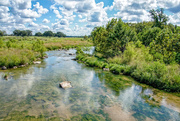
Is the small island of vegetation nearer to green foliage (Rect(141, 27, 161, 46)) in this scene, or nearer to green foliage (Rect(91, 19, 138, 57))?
green foliage (Rect(91, 19, 138, 57))

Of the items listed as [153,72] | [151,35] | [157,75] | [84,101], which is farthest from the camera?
[151,35]

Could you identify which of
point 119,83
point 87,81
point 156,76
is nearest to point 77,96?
point 87,81

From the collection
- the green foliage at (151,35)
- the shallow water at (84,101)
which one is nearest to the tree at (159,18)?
the green foliage at (151,35)

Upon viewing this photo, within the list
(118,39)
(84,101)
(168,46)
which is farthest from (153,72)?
(118,39)

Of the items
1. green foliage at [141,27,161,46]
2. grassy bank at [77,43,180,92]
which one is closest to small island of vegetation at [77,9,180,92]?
grassy bank at [77,43,180,92]

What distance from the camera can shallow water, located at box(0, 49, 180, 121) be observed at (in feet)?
29.0

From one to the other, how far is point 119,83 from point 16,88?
35.8ft

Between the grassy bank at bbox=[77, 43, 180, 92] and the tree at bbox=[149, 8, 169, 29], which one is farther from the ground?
the tree at bbox=[149, 8, 169, 29]

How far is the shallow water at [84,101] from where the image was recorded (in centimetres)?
885

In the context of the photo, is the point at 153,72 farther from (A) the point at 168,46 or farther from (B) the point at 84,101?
(B) the point at 84,101

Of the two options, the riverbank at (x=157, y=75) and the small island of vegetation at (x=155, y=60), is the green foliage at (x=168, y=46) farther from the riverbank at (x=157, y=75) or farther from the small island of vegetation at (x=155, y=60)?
the riverbank at (x=157, y=75)

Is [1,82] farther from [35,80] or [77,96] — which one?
[77,96]

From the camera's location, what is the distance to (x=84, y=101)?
10742 mm

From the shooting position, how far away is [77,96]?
1159 cm
